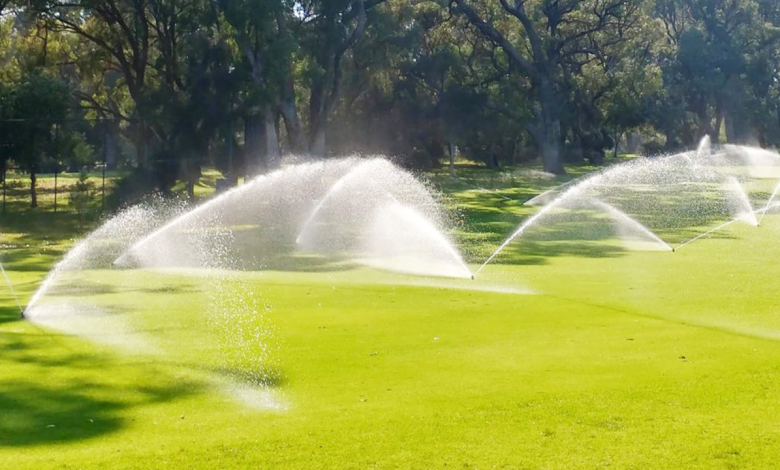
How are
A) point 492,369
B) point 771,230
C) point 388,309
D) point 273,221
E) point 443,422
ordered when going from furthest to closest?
point 273,221 → point 771,230 → point 388,309 → point 492,369 → point 443,422

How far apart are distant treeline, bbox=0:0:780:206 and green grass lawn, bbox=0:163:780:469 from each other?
27.9 meters

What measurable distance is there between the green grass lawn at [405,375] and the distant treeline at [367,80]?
27.9 metres

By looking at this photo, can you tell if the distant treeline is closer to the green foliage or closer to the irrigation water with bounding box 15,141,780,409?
the green foliage

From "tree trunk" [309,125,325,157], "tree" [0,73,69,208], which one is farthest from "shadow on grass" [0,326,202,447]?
"tree trunk" [309,125,325,157]

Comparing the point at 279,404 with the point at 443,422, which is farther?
the point at 279,404

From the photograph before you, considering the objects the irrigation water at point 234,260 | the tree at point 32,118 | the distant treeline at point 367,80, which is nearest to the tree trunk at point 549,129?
the distant treeline at point 367,80

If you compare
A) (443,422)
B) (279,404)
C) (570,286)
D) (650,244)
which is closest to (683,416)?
(443,422)

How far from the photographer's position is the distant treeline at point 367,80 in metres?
50.1

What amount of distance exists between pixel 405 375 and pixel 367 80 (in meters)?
64.0

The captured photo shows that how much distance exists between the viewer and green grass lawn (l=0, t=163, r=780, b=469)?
10484mm

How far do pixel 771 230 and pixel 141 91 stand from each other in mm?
31039

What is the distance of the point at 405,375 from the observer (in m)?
13.7

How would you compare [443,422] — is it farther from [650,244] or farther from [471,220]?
[471,220]

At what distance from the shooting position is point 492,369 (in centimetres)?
1395
